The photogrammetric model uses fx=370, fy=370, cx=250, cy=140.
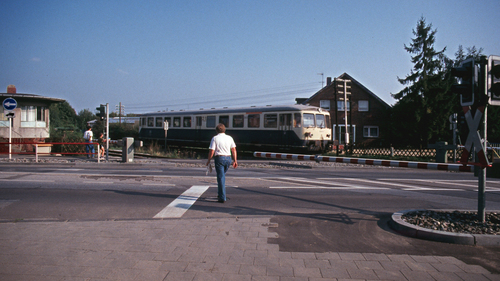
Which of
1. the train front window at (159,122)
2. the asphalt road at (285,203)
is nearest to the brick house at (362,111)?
the train front window at (159,122)

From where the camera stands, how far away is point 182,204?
7301mm

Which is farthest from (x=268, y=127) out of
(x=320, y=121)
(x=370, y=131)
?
(x=370, y=131)

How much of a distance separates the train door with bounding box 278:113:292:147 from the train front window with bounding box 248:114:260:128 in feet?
5.29

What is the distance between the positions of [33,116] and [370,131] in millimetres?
32290

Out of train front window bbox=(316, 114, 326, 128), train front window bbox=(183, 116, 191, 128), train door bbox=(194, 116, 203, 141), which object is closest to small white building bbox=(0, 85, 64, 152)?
train front window bbox=(183, 116, 191, 128)

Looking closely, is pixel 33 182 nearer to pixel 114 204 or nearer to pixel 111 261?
pixel 114 204

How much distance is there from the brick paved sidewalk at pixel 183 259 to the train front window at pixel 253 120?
1736 centimetres

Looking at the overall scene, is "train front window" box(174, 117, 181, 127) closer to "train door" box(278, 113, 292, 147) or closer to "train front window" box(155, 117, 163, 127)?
"train front window" box(155, 117, 163, 127)

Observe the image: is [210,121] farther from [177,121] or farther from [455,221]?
[455,221]

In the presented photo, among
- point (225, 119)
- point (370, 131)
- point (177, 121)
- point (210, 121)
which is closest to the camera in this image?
point (225, 119)

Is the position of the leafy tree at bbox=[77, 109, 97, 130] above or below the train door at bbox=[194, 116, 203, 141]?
above

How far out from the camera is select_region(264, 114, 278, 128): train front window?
71.9 ft

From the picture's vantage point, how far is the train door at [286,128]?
21.3 meters

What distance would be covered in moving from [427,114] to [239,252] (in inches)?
1392
